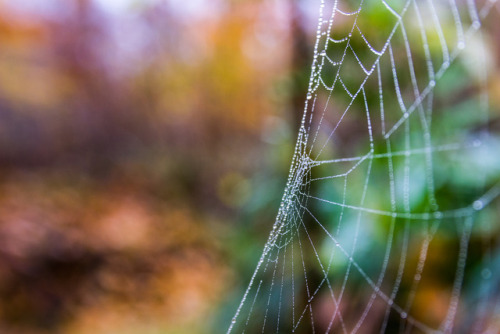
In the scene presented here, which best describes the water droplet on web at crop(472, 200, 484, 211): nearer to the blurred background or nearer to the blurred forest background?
the blurred background

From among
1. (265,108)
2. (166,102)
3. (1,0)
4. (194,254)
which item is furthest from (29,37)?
(194,254)

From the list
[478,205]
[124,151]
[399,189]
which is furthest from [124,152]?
[478,205]

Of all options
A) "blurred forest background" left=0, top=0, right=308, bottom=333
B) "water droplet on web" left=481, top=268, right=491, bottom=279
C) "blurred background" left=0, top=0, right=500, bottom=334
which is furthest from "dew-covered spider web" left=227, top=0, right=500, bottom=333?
"blurred forest background" left=0, top=0, right=308, bottom=333

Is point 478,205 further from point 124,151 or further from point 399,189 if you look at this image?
point 124,151

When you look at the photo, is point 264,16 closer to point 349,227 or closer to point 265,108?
point 265,108

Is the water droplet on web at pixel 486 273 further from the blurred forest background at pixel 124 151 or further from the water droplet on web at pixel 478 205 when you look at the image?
the blurred forest background at pixel 124 151

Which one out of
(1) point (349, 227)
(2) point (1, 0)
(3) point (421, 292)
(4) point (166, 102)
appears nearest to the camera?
(1) point (349, 227)

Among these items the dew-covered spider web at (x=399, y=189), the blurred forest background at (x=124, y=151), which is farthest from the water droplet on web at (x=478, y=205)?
the blurred forest background at (x=124, y=151)
